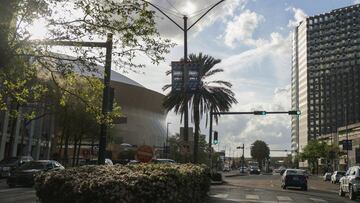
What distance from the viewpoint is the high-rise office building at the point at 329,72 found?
162000 mm

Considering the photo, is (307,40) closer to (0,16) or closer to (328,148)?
(328,148)

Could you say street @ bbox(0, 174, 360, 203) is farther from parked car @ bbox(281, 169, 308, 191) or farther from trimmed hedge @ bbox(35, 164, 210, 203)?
trimmed hedge @ bbox(35, 164, 210, 203)

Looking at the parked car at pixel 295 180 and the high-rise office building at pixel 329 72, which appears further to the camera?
the high-rise office building at pixel 329 72

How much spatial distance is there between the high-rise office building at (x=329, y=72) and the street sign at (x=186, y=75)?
136506 millimetres

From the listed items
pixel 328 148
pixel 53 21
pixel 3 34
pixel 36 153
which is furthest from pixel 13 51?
pixel 328 148

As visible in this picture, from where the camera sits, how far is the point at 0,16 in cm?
907

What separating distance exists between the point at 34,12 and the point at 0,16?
237 cm

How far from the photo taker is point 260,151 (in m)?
170

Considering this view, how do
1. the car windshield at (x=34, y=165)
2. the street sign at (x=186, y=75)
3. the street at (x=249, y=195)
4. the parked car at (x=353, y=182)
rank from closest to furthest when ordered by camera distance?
the street at (x=249, y=195), the parked car at (x=353, y=182), the street sign at (x=186, y=75), the car windshield at (x=34, y=165)

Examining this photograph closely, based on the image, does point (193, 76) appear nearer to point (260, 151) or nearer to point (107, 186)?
point (107, 186)

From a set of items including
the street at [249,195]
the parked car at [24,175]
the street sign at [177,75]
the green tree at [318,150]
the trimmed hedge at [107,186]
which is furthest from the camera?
the green tree at [318,150]

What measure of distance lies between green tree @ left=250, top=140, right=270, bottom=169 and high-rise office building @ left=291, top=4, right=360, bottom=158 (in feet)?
59.0

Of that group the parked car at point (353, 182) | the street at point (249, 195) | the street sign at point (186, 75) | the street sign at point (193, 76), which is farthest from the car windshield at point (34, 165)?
the parked car at point (353, 182)

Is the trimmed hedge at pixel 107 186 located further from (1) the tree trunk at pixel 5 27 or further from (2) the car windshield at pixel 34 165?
(2) the car windshield at pixel 34 165
